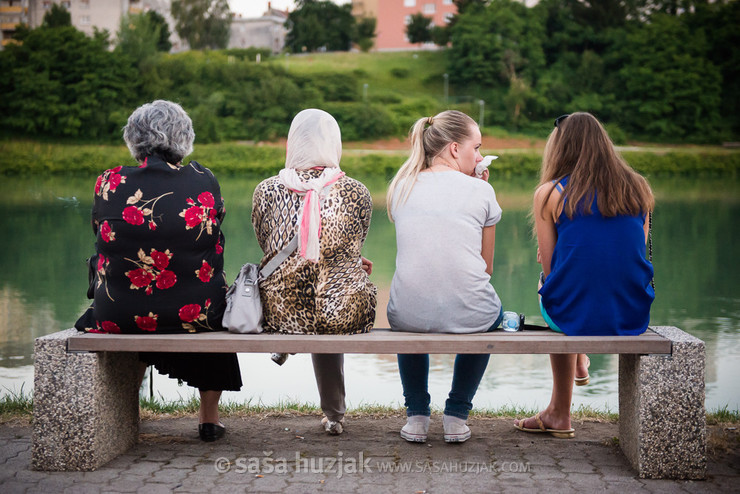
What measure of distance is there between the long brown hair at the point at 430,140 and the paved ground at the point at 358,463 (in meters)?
0.90

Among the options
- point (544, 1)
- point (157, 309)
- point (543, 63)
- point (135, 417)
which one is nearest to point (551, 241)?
point (157, 309)

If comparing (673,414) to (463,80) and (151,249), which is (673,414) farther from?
(463,80)

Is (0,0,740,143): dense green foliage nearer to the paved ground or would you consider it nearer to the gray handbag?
the paved ground

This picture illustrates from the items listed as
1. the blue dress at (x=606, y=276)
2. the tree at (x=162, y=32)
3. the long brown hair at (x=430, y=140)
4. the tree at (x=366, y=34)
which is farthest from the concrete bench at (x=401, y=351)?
the tree at (x=366, y=34)

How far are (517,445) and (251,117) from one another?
4213cm

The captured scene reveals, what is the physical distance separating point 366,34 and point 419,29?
426 centimetres

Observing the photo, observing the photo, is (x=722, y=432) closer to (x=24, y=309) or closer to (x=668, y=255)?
(x=24, y=309)

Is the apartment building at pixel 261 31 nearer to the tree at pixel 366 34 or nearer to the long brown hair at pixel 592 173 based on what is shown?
the tree at pixel 366 34

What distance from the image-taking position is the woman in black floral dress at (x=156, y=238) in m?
2.85

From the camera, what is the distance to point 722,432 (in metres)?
3.31

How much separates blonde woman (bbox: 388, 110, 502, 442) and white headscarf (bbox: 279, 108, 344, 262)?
26 centimetres

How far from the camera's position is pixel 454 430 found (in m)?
3.17

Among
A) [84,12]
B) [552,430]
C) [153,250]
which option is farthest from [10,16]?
[552,430]

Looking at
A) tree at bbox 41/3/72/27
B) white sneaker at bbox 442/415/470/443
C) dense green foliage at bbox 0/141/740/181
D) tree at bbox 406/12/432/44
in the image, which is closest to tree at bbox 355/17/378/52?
tree at bbox 406/12/432/44
